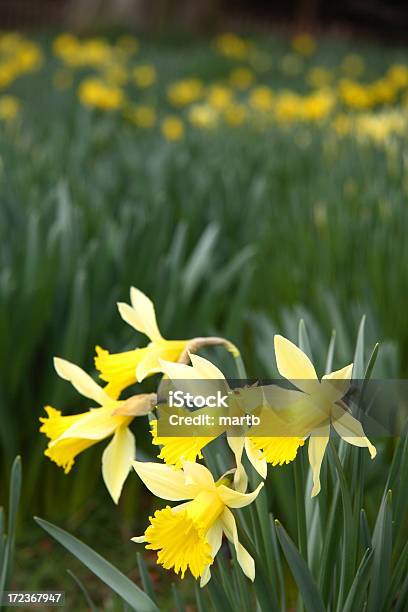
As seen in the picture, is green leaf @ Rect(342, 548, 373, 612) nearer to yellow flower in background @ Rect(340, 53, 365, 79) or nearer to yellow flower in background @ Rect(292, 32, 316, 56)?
yellow flower in background @ Rect(340, 53, 365, 79)

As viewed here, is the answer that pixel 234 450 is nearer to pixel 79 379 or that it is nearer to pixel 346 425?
pixel 346 425

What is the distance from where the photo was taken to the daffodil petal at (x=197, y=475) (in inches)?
25.9

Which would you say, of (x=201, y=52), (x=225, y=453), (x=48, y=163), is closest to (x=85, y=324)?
(x=225, y=453)

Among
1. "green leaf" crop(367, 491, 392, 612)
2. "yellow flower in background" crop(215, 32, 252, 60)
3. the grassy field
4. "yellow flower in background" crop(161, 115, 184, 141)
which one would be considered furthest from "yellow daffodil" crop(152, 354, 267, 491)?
"yellow flower in background" crop(215, 32, 252, 60)

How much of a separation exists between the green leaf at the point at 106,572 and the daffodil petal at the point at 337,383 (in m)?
0.25

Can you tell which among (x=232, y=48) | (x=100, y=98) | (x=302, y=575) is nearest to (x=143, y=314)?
(x=302, y=575)

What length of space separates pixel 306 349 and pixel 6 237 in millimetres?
1006

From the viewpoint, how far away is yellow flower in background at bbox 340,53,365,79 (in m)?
6.70

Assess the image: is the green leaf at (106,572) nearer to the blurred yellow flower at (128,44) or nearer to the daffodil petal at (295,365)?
the daffodil petal at (295,365)

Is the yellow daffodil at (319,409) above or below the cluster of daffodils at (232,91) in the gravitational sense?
below

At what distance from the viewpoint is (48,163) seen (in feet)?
8.01

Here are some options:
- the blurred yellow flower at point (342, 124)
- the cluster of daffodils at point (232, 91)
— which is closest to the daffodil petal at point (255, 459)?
the cluster of daffodils at point (232, 91)

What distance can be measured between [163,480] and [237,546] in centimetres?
8

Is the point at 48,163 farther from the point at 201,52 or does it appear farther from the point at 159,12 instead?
the point at 159,12
